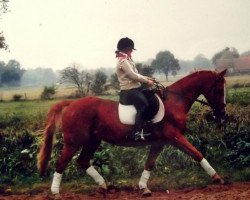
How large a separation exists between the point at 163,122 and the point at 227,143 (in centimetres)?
349

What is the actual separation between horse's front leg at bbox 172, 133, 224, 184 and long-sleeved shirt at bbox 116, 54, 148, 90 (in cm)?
139

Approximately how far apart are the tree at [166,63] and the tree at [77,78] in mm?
3004

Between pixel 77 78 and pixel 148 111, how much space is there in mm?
9026

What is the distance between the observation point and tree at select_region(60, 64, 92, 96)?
16623mm

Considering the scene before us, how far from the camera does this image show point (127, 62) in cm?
850

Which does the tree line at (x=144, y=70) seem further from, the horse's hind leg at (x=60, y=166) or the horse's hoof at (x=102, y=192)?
the horse's hind leg at (x=60, y=166)

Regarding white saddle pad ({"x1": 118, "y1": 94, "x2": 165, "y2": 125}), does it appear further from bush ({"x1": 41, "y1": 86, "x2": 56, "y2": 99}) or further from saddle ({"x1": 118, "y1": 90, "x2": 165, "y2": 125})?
bush ({"x1": 41, "y1": 86, "x2": 56, "y2": 99})

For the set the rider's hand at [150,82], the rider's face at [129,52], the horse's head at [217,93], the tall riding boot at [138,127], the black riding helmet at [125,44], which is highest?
the black riding helmet at [125,44]

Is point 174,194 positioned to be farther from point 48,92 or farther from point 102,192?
point 48,92

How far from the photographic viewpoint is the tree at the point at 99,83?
1639cm

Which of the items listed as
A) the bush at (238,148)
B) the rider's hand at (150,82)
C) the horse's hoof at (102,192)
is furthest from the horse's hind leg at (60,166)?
the bush at (238,148)

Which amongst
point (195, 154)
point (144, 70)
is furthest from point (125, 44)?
point (144, 70)

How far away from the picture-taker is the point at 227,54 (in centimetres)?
1756

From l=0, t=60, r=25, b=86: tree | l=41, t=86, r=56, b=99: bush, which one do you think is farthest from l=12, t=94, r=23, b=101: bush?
l=41, t=86, r=56, b=99: bush
